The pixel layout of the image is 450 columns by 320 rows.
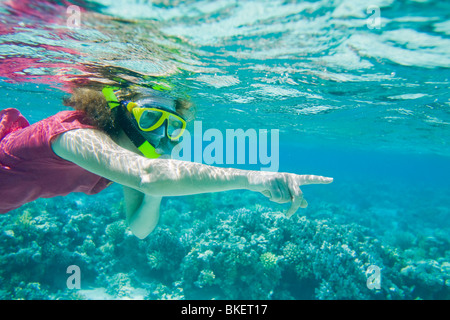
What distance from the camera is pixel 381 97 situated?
36.7 ft

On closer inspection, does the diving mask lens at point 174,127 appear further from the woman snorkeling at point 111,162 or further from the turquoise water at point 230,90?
the turquoise water at point 230,90

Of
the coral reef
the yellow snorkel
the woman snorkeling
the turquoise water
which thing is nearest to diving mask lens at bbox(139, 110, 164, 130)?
the woman snorkeling

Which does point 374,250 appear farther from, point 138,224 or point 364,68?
point 138,224

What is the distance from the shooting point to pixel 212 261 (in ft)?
29.8

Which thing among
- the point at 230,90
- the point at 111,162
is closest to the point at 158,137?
the point at 111,162

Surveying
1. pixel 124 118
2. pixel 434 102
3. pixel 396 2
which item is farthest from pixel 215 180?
pixel 434 102

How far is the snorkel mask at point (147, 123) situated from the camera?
311cm

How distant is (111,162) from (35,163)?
119cm

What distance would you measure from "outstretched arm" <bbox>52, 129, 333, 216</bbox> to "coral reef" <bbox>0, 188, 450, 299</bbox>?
730 cm

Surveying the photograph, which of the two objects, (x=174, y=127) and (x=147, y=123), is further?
(x=174, y=127)

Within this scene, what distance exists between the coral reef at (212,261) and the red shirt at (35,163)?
22.8ft

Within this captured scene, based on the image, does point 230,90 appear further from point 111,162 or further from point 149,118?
point 111,162

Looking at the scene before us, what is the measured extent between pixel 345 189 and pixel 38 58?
113 ft

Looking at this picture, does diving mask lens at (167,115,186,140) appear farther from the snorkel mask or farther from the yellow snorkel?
the yellow snorkel
